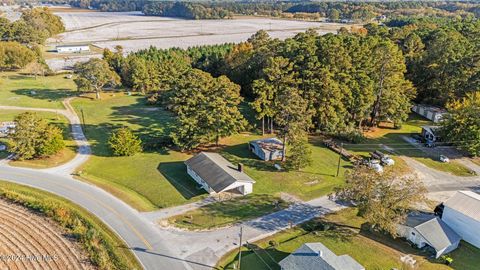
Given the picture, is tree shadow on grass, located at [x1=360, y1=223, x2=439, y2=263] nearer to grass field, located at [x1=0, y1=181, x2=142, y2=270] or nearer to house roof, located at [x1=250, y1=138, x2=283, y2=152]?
→ house roof, located at [x1=250, y1=138, x2=283, y2=152]

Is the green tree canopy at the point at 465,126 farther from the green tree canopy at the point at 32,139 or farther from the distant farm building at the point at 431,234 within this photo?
the green tree canopy at the point at 32,139

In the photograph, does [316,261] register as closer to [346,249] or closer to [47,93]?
[346,249]

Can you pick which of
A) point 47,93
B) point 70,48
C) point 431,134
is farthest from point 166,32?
point 431,134

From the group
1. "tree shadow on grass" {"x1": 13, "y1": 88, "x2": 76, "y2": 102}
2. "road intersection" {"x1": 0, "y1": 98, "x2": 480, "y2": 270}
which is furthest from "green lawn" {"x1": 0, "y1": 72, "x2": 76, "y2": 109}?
"road intersection" {"x1": 0, "y1": 98, "x2": 480, "y2": 270}

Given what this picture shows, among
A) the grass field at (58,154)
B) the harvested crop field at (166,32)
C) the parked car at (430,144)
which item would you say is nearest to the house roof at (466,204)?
the parked car at (430,144)

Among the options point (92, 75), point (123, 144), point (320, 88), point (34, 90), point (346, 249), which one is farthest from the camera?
point (34, 90)

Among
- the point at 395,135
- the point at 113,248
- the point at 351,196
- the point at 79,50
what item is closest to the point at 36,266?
the point at 113,248
